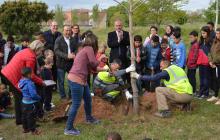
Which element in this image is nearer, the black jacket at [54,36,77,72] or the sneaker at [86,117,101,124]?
the sneaker at [86,117,101,124]

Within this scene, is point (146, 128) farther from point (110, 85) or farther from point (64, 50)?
point (64, 50)

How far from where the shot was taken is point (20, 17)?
35.9m

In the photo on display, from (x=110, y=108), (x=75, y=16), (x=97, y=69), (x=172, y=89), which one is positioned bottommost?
(x=110, y=108)

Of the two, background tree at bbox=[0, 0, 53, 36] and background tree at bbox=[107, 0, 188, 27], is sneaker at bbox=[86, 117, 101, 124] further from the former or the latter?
background tree at bbox=[0, 0, 53, 36]

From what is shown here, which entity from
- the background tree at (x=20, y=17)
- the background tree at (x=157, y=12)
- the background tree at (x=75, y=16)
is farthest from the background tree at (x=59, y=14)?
the background tree at (x=157, y=12)

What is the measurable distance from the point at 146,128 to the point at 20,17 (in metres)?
30.9

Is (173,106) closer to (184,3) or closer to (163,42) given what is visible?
(163,42)

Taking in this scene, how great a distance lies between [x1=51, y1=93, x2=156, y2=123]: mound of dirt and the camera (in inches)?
308

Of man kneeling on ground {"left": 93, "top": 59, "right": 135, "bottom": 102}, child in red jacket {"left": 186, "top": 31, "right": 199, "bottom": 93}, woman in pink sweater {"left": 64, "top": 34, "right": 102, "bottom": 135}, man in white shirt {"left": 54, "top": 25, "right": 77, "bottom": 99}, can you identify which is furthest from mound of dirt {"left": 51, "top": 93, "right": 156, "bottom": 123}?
child in red jacket {"left": 186, "top": 31, "right": 199, "bottom": 93}

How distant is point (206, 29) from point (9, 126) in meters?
5.11

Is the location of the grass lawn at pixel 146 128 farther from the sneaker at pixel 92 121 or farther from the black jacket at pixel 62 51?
the black jacket at pixel 62 51

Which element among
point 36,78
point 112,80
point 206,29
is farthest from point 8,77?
point 206,29

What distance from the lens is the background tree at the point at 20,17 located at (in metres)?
35.2

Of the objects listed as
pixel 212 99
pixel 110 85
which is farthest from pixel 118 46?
pixel 212 99
